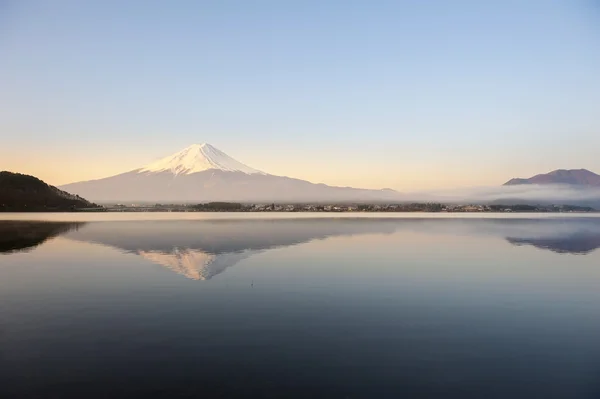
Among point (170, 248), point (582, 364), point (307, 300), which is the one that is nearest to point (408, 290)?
point (307, 300)

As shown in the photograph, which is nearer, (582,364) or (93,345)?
(582,364)

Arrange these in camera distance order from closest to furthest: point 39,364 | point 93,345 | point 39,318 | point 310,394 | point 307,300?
point 310,394 < point 39,364 < point 93,345 < point 39,318 < point 307,300

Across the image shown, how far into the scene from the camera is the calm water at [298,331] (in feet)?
48.0

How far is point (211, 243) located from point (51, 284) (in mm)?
32007

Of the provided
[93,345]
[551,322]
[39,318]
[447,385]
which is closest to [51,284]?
[39,318]

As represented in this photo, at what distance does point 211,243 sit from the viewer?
209 feet

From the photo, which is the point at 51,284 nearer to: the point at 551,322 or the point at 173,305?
the point at 173,305

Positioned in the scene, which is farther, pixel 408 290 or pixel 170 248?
pixel 170 248

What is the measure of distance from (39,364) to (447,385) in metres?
14.0

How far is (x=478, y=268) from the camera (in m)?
41.2

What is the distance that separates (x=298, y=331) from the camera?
20297 mm

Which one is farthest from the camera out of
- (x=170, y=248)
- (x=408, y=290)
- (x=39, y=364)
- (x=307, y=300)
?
(x=170, y=248)

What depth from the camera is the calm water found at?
14.6 metres

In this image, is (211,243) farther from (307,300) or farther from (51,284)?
(307,300)
